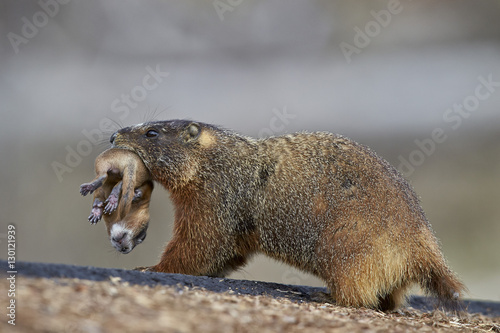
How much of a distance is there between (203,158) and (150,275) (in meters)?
2.21

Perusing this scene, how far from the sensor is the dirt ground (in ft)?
13.0

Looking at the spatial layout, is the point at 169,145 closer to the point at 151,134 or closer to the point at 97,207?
the point at 151,134

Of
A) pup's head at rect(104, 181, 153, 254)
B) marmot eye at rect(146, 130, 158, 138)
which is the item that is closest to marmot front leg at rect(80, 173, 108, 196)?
pup's head at rect(104, 181, 153, 254)

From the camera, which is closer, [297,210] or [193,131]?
[297,210]

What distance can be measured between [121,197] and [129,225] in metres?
0.39

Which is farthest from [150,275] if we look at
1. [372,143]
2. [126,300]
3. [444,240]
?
[372,143]

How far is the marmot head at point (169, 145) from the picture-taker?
7.82 meters

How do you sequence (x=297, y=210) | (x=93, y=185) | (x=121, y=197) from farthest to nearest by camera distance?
1. (x=121, y=197)
2. (x=297, y=210)
3. (x=93, y=185)

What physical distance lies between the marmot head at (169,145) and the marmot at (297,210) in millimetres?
14

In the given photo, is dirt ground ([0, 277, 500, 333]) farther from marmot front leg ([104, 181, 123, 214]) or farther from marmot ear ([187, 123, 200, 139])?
marmot ear ([187, 123, 200, 139])

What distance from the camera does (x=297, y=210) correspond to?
7.27 m

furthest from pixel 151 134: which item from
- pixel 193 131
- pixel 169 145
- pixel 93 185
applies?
pixel 93 185

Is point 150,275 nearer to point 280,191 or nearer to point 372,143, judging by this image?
point 280,191

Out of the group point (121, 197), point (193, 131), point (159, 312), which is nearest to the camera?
point (159, 312)
